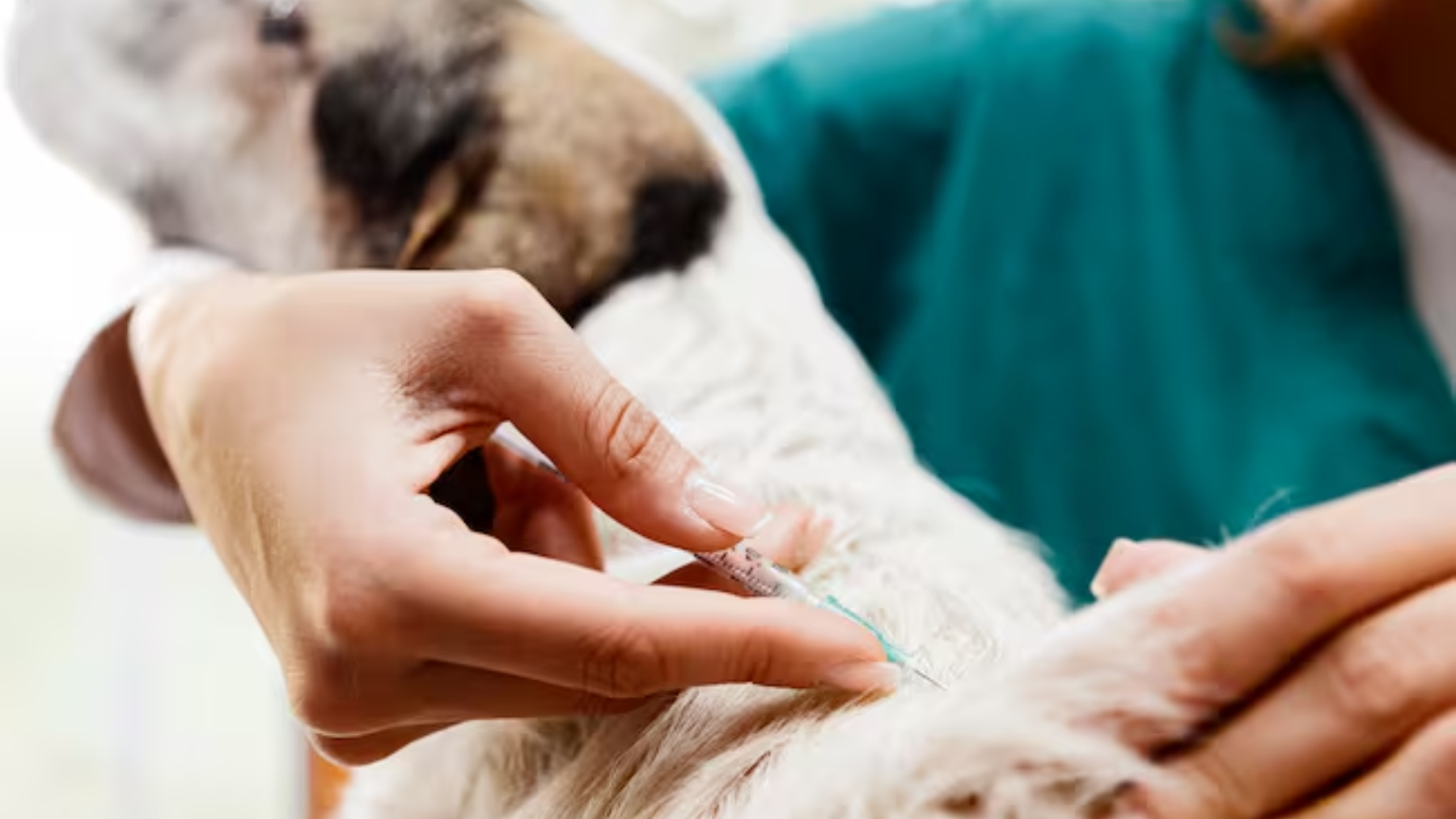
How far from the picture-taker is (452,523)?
1.15ft

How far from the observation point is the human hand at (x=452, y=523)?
0.34 meters

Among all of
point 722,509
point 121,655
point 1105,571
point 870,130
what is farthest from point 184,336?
point 121,655

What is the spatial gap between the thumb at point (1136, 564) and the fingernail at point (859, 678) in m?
0.07

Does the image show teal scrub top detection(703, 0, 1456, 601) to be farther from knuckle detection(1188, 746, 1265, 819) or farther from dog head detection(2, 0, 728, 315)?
knuckle detection(1188, 746, 1265, 819)

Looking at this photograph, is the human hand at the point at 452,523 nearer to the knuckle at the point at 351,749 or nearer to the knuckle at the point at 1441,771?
the knuckle at the point at 351,749

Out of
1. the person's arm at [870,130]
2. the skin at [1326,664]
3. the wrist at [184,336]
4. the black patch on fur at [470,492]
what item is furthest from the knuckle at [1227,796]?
the person's arm at [870,130]

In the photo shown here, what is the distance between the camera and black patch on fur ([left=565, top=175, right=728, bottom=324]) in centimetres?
50

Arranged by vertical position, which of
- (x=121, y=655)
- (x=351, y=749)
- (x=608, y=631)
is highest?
(x=608, y=631)

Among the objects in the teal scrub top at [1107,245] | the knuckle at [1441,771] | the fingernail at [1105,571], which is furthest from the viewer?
the teal scrub top at [1107,245]

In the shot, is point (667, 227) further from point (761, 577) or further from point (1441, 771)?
point (1441, 771)

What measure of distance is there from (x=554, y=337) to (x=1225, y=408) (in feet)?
1.83

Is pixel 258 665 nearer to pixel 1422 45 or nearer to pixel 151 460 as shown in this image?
pixel 151 460

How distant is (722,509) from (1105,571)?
12cm

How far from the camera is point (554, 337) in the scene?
37 cm
